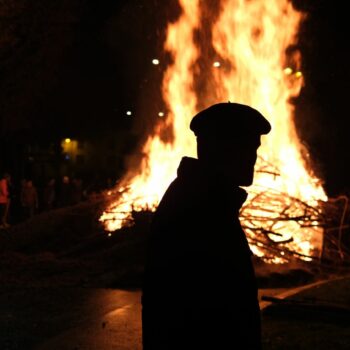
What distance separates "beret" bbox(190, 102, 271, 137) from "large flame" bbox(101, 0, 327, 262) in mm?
9201

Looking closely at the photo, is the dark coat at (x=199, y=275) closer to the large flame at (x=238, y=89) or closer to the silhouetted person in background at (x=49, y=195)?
the large flame at (x=238, y=89)

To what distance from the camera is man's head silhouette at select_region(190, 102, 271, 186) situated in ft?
7.82

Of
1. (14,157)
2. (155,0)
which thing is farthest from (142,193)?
(14,157)

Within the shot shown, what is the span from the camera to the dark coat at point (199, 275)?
2.18 meters

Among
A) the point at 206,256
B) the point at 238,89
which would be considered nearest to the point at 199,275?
the point at 206,256

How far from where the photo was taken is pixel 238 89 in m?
13.5

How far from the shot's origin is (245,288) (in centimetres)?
226

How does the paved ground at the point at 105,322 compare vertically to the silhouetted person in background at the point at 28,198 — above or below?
below

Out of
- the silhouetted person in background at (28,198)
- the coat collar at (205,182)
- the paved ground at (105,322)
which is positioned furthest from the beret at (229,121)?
the silhouetted person in background at (28,198)

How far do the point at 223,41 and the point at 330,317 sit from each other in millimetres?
8490

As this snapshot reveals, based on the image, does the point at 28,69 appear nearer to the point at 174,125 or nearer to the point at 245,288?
the point at 174,125

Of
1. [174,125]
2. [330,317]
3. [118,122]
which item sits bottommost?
[330,317]

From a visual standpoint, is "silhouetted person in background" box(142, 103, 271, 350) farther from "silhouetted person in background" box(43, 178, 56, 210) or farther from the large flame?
"silhouetted person in background" box(43, 178, 56, 210)

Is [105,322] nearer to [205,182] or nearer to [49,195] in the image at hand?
[205,182]
